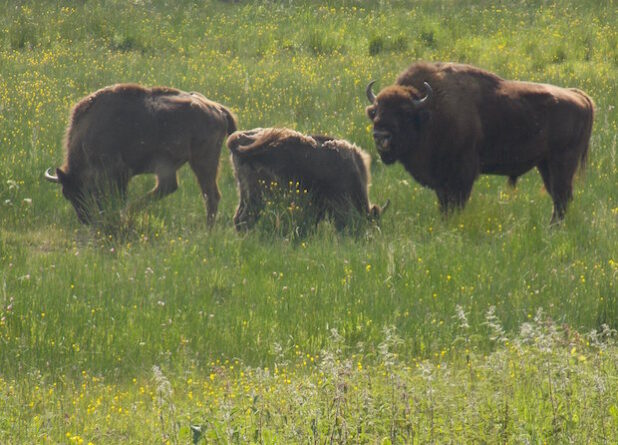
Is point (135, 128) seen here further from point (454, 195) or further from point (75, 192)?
point (454, 195)

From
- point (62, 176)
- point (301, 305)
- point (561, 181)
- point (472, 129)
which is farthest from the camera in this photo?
point (561, 181)

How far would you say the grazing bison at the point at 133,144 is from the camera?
11758mm

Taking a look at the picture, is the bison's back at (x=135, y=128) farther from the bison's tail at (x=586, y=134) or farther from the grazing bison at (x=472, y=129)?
the bison's tail at (x=586, y=134)

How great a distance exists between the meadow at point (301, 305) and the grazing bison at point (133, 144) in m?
0.43

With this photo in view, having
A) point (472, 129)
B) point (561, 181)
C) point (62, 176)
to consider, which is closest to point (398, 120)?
point (472, 129)

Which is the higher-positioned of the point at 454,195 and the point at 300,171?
the point at 300,171

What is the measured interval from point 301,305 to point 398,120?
3552 millimetres

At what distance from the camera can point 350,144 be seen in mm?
11562

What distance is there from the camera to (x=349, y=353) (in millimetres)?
7508

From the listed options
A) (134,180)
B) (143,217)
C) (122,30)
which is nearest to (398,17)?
(122,30)

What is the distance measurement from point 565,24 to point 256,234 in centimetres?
1488

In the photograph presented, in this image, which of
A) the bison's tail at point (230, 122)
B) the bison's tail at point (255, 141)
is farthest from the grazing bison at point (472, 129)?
the bison's tail at point (230, 122)

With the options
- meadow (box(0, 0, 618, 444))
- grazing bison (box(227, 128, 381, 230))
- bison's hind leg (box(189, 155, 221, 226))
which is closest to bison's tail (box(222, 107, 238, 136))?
bison's hind leg (box(189, 155, 221, 226))

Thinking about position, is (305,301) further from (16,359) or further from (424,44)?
(424,44)
